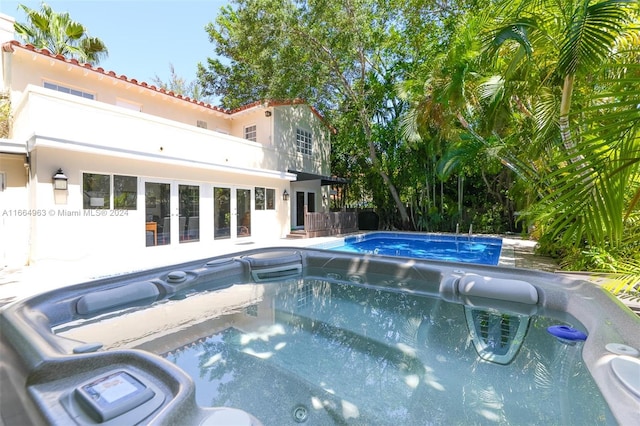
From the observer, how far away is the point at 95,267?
25.8 ft

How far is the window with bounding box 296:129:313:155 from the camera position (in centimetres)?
1741

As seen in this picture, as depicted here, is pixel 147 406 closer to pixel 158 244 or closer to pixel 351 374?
pixel 351 374

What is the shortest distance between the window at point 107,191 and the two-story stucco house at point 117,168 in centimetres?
3

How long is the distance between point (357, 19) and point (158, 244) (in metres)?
13.3

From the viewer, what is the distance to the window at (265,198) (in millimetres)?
14680

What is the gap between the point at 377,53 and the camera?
18047 millimetres

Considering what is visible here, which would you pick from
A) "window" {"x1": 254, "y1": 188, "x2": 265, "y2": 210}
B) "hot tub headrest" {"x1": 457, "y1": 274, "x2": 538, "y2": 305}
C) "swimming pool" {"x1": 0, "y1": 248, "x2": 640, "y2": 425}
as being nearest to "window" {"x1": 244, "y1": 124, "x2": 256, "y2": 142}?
"window" {"x1": 254, "y1": 188, "x2": 265, "y2": 210}

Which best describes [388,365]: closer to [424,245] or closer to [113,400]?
[113,400]

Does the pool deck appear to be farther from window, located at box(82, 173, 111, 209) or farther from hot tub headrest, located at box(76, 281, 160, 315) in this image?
hot tub headrest, located at box(76, 281, 160, 315)

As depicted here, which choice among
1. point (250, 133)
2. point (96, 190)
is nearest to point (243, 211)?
point (250, 133)

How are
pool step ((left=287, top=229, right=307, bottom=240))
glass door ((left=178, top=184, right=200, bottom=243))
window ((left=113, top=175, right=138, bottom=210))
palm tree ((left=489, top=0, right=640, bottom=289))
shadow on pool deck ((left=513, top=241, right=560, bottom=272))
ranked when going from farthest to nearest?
1. pool step ((left=287, top=229, right=307, bottom=240))
2. glass door ((left=178, top=184, right=200, bottom=243))
3. window ((left=113, top=175, right=138, bottom=210))
4. shadow on pool deck ((left=513, top=241, right=560, bottom=272))
5. palm tree ((left=489, top=0, right=640, bottom=289))

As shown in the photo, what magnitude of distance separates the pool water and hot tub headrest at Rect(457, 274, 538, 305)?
27 centimetres

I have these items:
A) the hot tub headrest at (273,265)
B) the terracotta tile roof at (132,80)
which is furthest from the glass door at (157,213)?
the hot tub headrest at (273,265)

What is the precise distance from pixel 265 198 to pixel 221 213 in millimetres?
2618
